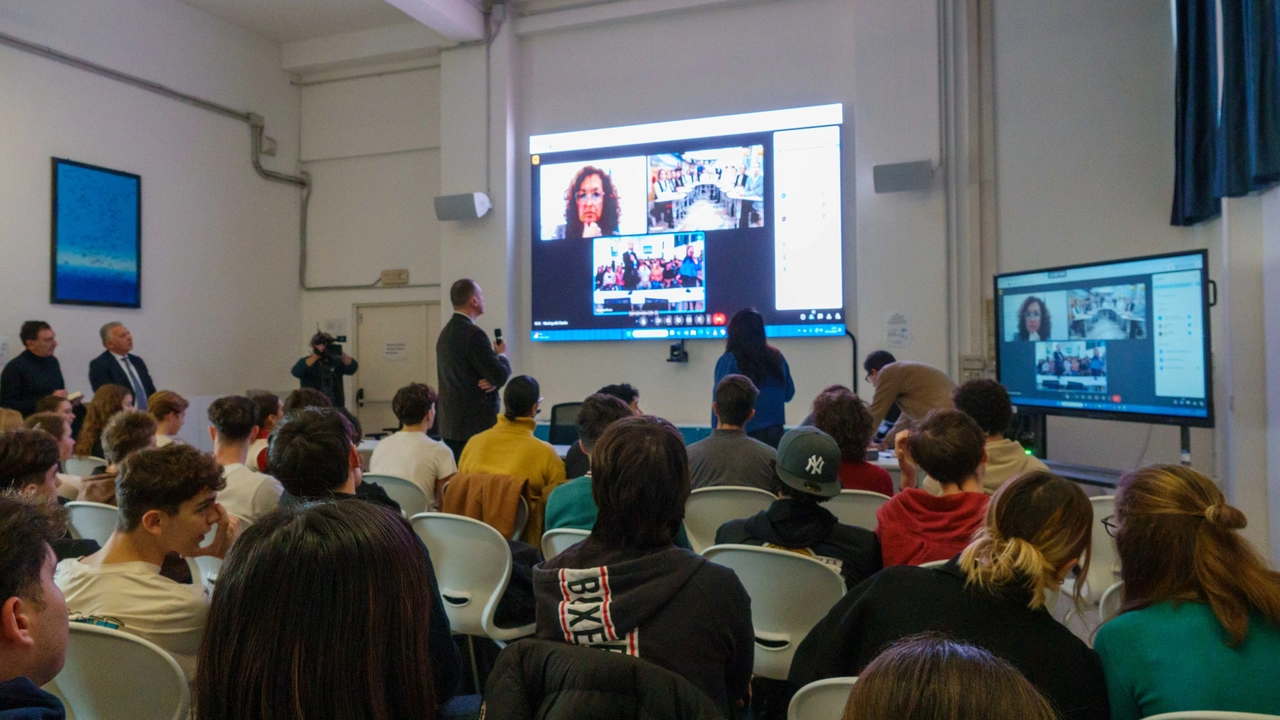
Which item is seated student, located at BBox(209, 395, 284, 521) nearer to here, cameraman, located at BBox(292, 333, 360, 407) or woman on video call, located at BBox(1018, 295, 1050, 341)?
woman on video call, located at BBox(1018, 295, 1050, 341)

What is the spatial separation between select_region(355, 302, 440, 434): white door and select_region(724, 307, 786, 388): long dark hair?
13.4 ft

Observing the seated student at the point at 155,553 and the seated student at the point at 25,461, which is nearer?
the seated student at the point at 155,553

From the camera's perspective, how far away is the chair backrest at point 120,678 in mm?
1458

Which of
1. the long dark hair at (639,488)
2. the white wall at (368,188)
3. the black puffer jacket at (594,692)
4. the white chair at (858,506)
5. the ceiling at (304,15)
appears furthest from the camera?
the white wall at (368,188)

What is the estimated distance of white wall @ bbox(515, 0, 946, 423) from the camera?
18.7 ft

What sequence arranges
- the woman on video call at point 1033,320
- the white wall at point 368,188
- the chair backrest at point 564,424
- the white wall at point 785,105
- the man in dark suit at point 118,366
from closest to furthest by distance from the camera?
the woman on video call at point 1033,320
the chair backrest at point 564,424
the white wall at point 785,105
the man in dark suit at point 118,366
the white wall at point 368,188

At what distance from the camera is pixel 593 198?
6.62 m

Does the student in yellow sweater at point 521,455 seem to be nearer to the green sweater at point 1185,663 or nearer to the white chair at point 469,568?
the white chair at point 469,568

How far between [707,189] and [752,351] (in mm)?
2268

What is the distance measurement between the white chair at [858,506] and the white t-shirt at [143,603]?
5.95 ft

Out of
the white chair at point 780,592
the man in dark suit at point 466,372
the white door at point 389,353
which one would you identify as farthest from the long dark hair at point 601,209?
the white chair at point 780,592

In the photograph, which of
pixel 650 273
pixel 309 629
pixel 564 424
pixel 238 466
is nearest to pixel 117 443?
pixel 238 466

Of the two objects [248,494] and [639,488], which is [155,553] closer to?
[248,494]

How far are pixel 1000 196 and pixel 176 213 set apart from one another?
21.7 feet
